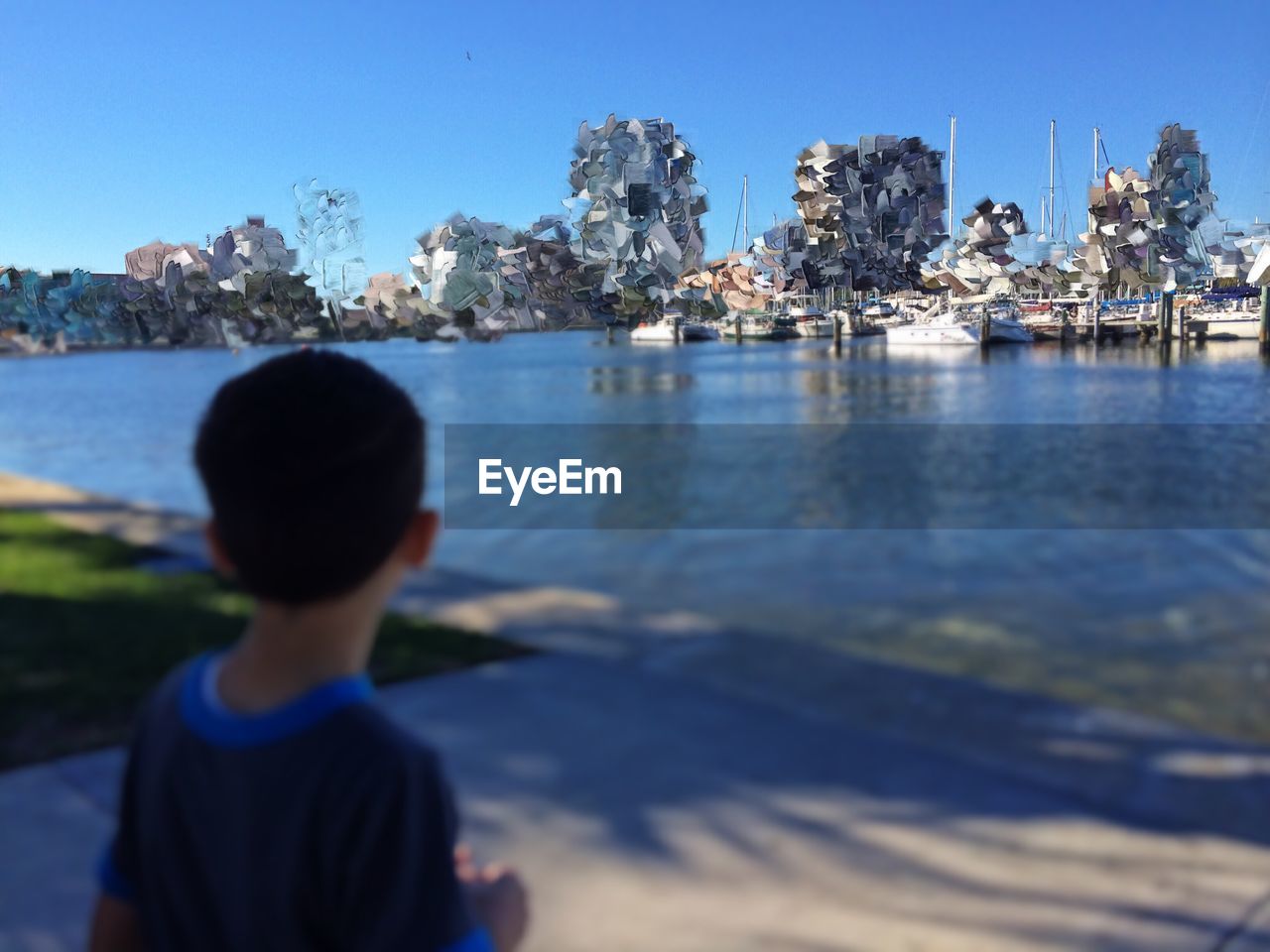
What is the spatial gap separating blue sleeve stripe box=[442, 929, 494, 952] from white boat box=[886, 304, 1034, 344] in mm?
68738

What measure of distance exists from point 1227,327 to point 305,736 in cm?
6811

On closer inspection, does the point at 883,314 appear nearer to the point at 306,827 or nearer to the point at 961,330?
the point at 961,330

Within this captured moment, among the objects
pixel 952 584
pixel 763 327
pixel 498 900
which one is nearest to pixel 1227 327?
pixel 763 327

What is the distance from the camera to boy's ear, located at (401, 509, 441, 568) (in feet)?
3.94

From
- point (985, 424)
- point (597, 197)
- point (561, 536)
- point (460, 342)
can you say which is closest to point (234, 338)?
point (460, 342)

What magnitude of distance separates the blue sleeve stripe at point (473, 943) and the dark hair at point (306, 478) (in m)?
0.36

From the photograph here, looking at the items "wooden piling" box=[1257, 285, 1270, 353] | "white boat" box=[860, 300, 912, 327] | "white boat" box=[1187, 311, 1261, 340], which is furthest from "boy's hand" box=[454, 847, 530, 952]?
"white boat" box=[860, 300, 912, 327]

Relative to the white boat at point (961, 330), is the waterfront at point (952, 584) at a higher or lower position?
lower

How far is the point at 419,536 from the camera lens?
1.22 meters

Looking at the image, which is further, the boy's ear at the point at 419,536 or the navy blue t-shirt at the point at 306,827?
the boy's ear at the point at 419,536

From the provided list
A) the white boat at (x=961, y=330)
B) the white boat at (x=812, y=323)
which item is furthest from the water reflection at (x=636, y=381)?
the white boat at (x=812, y=323)

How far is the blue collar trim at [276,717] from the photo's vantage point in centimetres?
107

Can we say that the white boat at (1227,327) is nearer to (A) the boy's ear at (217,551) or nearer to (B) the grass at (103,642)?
(B) the grass at (103,642)

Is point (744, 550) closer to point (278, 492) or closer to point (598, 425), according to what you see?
point (278, 492)
